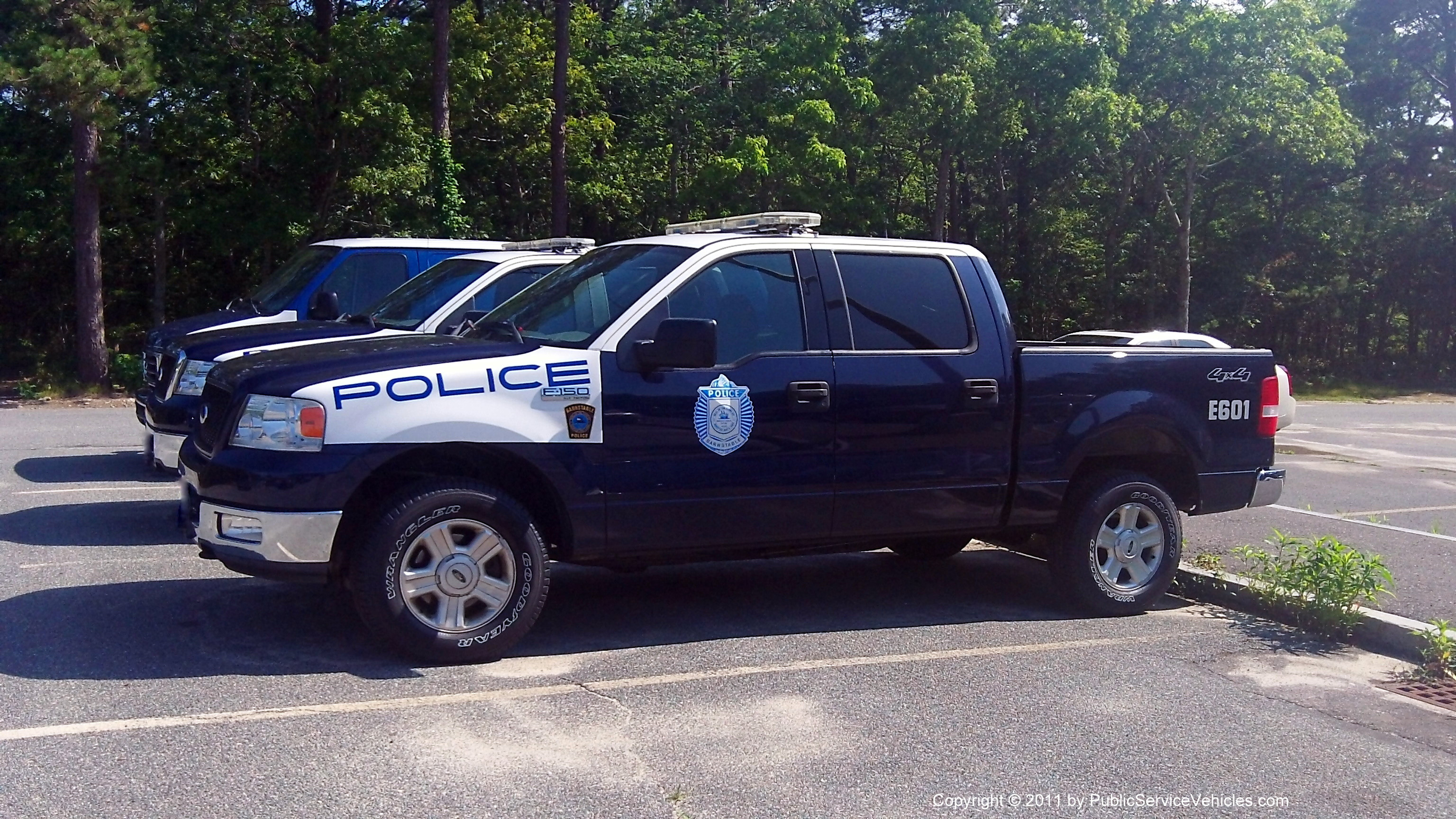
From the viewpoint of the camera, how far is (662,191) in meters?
28.5

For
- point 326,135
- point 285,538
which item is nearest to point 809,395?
point 285,538

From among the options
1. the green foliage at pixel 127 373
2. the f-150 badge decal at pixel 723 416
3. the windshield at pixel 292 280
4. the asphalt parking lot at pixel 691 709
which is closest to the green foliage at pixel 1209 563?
the asphalt parking lot at pixel 691 709

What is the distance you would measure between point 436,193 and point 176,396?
1558 centimetres

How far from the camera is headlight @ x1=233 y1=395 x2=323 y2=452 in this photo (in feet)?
18.0

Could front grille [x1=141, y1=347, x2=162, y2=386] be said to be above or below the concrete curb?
above

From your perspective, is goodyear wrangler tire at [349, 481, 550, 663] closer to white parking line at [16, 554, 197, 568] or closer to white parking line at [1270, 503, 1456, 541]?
white parking line at [16, 554, 197, 568]

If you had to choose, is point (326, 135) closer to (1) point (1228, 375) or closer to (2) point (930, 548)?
(2) point (930, 548)

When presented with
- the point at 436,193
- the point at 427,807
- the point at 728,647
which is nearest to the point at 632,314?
the point at 728,647

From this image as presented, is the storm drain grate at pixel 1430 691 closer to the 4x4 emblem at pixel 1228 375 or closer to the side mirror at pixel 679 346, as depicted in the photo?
the 4x4 emblem at pixel 1228 375

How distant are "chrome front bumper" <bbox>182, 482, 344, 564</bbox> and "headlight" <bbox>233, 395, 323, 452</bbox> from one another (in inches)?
11.1

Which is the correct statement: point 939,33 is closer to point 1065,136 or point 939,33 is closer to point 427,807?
point 1065,136

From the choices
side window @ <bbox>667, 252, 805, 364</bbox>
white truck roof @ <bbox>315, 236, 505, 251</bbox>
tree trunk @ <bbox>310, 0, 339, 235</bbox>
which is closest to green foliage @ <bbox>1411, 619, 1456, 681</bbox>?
side window @ <bbox>667, 252, 805, 364</bbox>

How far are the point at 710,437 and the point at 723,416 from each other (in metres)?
0.12

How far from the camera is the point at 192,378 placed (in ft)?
27.7
